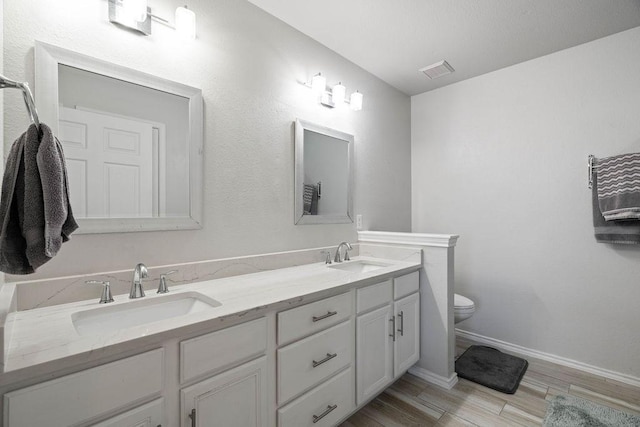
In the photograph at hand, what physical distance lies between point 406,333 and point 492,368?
2.75 ft

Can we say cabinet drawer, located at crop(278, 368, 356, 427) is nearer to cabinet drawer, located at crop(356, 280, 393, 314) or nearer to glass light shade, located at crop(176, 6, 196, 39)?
cabinet drawer, located at crop(356, 280, 393, 314)

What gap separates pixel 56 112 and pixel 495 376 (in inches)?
116

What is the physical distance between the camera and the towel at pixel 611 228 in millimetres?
2010

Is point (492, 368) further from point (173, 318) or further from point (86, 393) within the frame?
point (86, 393)

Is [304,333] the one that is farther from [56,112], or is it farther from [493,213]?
[493,213]

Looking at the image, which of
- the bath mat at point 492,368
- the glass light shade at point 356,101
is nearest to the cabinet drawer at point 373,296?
the bath mat at point 492,368

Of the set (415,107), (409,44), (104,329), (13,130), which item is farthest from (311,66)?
(104,329)

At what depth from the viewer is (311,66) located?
2211mm

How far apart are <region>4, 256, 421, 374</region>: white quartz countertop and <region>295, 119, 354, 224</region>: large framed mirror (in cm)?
50

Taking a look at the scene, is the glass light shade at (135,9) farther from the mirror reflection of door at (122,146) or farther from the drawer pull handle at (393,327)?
the drawer pull handle at (393,327)

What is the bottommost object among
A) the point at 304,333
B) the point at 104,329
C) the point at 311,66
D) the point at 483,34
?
the point at 304,333

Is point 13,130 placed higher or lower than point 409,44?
lower

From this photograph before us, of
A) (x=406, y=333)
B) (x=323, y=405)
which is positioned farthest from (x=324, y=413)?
(x=406, y=333)

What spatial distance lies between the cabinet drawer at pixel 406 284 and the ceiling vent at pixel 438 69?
177 cm
